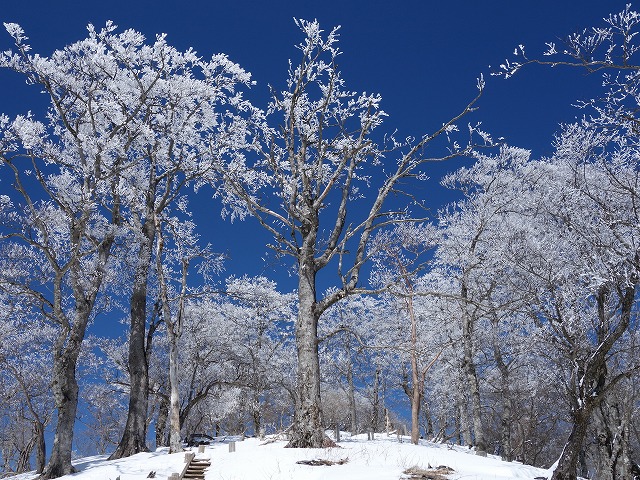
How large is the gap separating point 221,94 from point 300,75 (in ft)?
18.3

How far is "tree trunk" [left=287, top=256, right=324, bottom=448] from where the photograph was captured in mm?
9562

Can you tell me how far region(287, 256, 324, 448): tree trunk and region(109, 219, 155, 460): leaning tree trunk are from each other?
8246mm

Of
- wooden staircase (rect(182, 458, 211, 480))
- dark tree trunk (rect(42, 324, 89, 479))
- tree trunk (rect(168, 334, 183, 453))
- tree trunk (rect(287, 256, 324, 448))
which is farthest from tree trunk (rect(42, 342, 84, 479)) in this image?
tree trunk (rect(287, 256, 324, 448))

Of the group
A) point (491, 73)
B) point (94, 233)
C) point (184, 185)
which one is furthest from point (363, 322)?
point (491, 73)

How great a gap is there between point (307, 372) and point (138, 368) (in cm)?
915

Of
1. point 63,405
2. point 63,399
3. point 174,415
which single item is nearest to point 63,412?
point 63,405

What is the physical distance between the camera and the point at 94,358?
1172 inches

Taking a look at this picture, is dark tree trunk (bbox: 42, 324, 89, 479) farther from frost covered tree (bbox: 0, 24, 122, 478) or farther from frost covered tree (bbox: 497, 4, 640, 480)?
frost covered tree (bbox: 497, 4, 640, 480)

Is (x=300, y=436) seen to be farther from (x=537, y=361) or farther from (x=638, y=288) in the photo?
(x=537, y=361)

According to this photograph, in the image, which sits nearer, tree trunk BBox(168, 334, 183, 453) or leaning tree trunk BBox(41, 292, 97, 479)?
leaning tree trunk BBox(41, 292, 97, 479)

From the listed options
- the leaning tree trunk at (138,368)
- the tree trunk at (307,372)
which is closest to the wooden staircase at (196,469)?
the tree trunk at (307,372)

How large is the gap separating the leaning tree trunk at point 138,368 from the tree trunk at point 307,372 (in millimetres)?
8246

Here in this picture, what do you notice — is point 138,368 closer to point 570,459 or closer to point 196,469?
point 196,469

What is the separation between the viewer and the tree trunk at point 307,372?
956 cm
